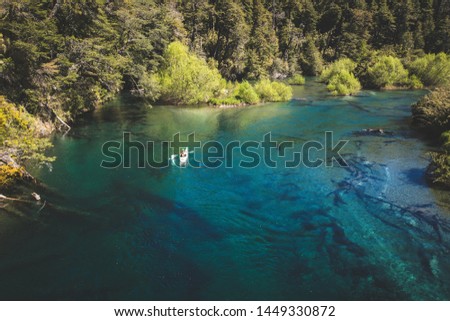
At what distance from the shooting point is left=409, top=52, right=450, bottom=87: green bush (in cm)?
7875

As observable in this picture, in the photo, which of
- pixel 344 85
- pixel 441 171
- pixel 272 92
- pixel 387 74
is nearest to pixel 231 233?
pixel 441 171

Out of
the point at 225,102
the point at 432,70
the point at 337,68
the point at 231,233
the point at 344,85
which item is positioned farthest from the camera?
the point at 337,68

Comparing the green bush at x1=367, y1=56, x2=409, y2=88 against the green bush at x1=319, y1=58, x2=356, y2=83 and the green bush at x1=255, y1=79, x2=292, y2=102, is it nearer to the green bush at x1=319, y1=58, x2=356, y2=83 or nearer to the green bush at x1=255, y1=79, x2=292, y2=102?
the green bush at x1=319, y1=58, x2=356, y2=83

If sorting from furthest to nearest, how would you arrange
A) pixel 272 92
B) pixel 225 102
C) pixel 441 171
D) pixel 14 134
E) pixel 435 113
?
pixel 272 92, pixel 225 102, pixel 435 113, pixel 441 171, pixel 14 134

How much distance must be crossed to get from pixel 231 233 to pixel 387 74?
72464mm

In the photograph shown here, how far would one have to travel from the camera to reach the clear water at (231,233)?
52.3 feet

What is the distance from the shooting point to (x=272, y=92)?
63.6 m

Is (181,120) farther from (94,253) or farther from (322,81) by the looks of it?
(322,81)

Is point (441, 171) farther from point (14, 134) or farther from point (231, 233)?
point (14, 134)

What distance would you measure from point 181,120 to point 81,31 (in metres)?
16.6

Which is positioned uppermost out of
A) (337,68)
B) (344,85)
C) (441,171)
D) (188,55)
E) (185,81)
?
(188,55)

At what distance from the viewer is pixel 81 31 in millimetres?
44812

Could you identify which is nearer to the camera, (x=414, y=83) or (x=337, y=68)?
(x=414, y=83)

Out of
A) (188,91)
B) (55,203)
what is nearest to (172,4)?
(188,91)
